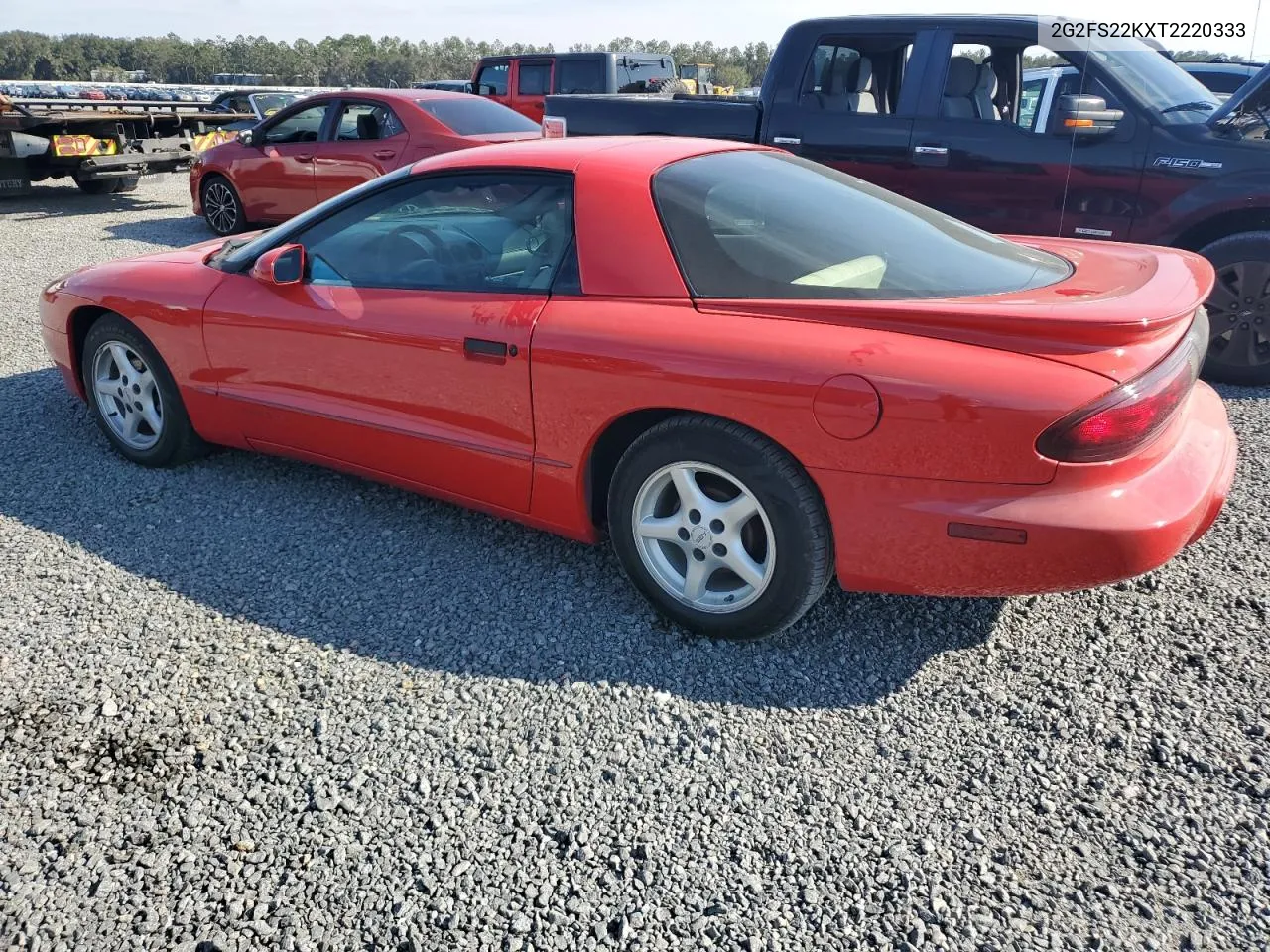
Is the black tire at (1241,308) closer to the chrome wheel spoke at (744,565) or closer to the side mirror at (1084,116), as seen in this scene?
the side mirror at (1084,116)

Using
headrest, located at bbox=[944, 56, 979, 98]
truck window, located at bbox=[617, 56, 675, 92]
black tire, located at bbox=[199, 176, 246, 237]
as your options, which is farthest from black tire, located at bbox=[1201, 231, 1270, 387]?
truck window, located at bbox=[617, 56, 675, 92]

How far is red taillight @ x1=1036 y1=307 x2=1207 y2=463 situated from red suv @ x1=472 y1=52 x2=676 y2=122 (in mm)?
13839

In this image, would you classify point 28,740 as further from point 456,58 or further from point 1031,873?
point 456,58

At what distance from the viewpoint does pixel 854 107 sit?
20.5ft

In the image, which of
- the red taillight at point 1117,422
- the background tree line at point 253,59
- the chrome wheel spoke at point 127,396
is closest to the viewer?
the red taillight at point 1117,422

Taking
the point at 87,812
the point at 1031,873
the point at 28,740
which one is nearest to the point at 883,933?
the point at 1031,873

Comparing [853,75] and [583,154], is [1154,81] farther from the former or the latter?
[583,154]

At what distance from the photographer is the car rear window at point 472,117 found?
927 cm

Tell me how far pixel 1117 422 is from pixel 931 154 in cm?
390

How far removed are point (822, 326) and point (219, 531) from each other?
2461 millimetres

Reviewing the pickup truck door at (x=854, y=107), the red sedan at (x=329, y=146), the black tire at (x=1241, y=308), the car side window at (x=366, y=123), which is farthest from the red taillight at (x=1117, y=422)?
the car side window at (x=366, y=123)

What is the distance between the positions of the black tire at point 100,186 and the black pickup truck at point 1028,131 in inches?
400

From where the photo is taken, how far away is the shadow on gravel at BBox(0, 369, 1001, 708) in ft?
9.40

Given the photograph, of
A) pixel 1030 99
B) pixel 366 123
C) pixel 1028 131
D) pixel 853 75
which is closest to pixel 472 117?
pixel 366 123
